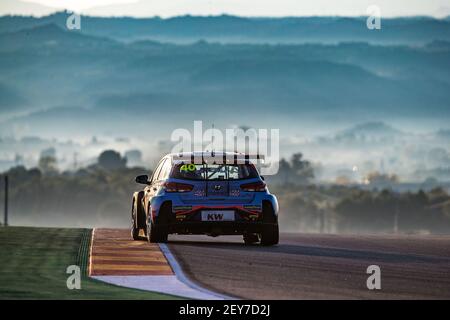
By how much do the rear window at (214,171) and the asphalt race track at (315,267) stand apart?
3.68 feet

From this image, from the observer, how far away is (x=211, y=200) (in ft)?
82.3

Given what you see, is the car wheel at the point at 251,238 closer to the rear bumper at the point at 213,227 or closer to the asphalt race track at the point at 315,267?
the asphalt race track at the point at 315,267

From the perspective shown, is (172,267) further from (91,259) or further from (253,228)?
(253,228)

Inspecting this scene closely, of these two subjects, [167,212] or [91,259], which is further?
[167,212]

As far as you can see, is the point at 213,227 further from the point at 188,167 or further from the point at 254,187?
the point at 188,167

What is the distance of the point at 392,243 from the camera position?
2881cm

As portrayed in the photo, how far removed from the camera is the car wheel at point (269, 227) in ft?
82.9

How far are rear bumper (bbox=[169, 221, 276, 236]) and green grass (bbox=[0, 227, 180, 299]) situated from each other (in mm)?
1528

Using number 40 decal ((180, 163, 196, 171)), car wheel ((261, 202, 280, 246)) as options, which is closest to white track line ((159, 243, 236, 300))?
number 40 decal ((180, 163, 196, 171))

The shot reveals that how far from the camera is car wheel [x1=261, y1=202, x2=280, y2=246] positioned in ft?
82.9

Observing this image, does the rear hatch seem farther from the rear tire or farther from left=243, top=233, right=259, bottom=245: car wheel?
left=243, top=233, right=259, bottom=245: car wheel
